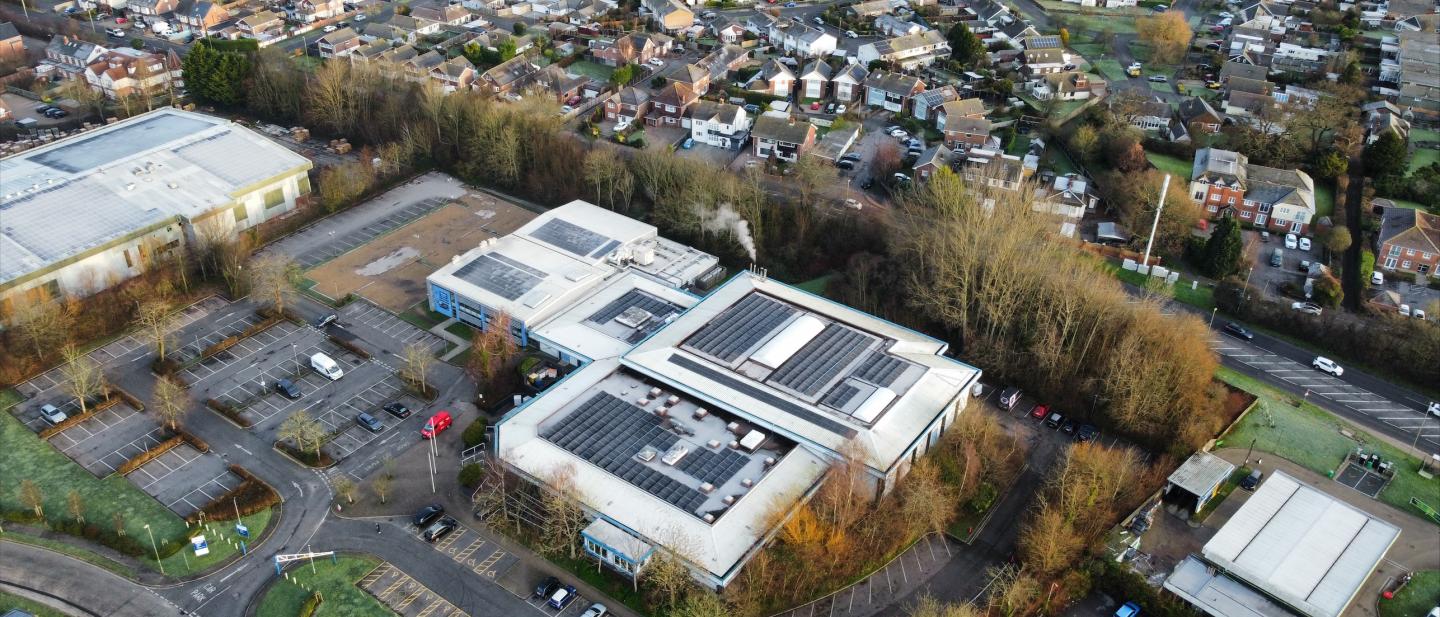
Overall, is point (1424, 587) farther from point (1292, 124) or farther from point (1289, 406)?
point (1292, 124)

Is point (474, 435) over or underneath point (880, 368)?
underneath

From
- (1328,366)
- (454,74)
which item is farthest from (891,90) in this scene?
(1328,366)

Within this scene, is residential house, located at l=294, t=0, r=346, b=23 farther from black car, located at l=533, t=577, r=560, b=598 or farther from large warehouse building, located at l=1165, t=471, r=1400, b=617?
large warehouse building, located at l=1165, t=471, r=1400, b=617

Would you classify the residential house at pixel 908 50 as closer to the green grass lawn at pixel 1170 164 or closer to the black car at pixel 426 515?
the green grass lawn at pixel 1170 164

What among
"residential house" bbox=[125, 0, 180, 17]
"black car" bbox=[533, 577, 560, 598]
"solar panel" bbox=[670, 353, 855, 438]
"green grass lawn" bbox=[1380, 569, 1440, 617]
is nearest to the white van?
"solar panel" bbox=[670, 353, 855, 438]

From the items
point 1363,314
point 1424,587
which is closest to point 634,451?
point 1424,587

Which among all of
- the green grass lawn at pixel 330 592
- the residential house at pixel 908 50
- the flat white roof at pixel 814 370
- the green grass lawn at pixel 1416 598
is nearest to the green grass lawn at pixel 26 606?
the green grass lawn at pixel 330 592

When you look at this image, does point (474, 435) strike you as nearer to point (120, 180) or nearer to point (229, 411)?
point (229, 411)

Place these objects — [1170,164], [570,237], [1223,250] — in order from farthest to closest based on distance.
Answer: [1170,164] → [570,237] → [1223,250]

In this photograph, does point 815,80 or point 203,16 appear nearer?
point 815,80
